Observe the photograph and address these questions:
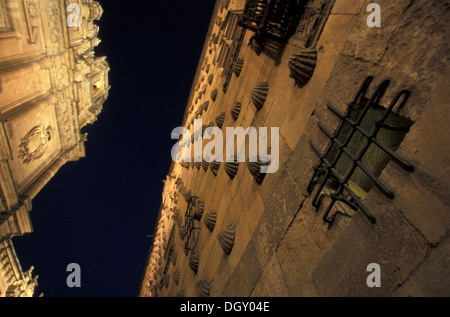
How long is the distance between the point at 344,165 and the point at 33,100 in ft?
56.9

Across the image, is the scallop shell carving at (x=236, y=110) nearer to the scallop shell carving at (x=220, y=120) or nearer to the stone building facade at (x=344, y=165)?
the stone building facade at (x=344, y=165)

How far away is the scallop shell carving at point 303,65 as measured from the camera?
341 cm

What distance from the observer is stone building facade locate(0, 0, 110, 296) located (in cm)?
1248

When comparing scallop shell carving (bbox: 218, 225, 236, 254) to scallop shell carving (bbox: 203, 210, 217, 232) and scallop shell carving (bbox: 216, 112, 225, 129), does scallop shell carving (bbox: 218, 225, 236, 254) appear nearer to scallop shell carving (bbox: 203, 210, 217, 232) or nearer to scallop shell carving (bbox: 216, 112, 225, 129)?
scallop shell carving (bbox: 203, 210, 217, 232)

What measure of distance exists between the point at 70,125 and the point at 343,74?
21552 millimetres

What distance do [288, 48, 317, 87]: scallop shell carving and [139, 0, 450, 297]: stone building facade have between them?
0.05ft

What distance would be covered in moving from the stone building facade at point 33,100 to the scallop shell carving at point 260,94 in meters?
12.8

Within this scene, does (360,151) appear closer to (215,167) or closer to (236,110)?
(236,110)

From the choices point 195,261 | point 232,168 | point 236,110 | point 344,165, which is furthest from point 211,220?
point 344,165

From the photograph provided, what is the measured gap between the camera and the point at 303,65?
3488 mm

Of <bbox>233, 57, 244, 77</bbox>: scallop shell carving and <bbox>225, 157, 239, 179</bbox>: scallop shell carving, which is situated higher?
<bbox>233, 57, 244, 77</bbox>: scallop shell carving

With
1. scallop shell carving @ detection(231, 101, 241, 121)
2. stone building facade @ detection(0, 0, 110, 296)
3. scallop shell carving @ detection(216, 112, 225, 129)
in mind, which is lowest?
stone building facade @ detection(0, 0, 110, 296)

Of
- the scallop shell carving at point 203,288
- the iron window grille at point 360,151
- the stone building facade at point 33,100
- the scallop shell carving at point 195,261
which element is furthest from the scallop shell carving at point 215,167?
the stone building facade at point 33,100

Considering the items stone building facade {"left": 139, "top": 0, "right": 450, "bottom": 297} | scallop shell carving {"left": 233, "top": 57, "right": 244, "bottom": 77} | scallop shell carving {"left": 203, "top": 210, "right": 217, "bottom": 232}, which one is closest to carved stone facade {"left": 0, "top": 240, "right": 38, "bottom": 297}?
scallop shell carving {"left": 203, "top": 210, "right": 217, "bottom": 232}
